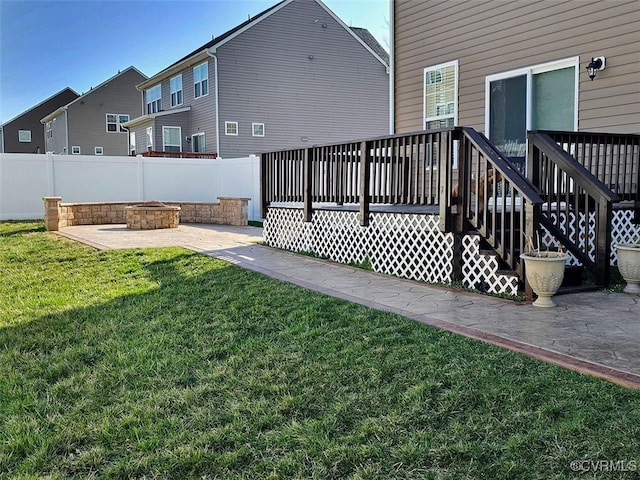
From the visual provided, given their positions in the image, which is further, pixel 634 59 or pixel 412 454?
pixel 634 59

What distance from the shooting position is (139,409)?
2.93 metres

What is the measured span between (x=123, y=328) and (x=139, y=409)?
1552mm

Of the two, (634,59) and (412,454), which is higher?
(634,59)

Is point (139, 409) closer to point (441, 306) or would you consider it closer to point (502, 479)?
point (502, 479)

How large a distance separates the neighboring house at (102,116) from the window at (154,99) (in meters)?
6.93

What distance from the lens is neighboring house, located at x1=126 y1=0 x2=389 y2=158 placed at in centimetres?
2011

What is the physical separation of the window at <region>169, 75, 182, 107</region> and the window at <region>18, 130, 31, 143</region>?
76.7 feet

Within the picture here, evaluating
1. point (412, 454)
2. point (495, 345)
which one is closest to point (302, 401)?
point (412, 454)

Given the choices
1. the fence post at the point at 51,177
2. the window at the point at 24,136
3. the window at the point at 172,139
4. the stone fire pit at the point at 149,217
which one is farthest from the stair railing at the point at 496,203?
the window at the point at 24,136

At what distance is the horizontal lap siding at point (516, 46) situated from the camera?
21.9ft

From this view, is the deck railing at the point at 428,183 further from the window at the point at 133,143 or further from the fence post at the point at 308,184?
the window at the point at 133,143

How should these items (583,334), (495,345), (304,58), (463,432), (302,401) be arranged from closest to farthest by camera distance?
(463,432), (302,401), (495,345), (583,334), (304,58)

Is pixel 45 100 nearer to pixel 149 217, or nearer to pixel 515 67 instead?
pixel 149 217

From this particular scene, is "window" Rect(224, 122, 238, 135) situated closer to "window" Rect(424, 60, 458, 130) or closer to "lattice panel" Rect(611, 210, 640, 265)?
"window" Rect(424, 60, 458, 130)
